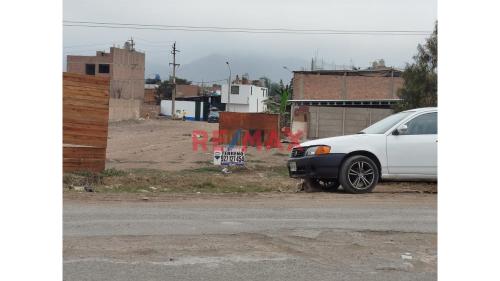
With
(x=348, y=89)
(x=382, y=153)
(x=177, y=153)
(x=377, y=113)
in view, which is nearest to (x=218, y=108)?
(x=348, y=89)

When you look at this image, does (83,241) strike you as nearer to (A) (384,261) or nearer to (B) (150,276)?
(B) (150,276)

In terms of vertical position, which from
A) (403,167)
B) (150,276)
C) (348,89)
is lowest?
(150,276)

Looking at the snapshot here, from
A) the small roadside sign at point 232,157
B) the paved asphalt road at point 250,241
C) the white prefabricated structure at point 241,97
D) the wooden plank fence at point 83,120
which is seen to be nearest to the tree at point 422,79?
the small roadside sign at point 232,157

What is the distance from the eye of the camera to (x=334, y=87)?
59.3 metres

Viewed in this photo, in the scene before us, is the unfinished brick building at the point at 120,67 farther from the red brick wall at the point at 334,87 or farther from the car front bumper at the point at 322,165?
the car front bumper at the point at 322,165

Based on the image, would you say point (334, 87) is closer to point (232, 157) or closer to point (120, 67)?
point (232, 157)

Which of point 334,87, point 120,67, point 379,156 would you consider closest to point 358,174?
point 379,156

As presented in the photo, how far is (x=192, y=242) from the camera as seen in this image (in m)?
7.22

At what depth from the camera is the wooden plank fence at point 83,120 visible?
1672cm

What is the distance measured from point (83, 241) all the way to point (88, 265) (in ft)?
3.68

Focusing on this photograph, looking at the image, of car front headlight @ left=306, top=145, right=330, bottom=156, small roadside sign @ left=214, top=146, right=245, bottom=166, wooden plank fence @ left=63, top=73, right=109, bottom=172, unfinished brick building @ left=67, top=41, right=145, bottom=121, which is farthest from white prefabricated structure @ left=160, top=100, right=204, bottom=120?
car front headlight @ left=306, top=145, right=330, bottom=156

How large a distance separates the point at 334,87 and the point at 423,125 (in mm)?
47769

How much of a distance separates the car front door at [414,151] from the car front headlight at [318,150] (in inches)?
43.2

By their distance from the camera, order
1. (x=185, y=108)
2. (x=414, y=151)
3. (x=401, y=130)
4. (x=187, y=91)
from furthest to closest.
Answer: (x=187, y=91) < (x=185, y=108) < (x=401, y=130) < (x=414, y=151)
